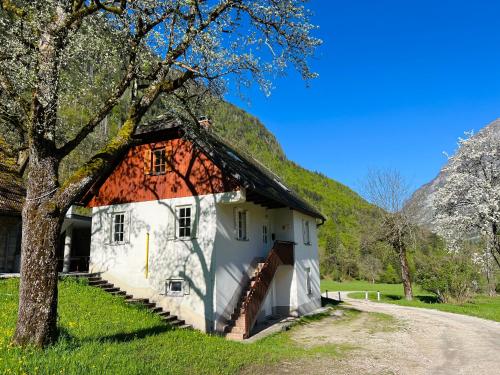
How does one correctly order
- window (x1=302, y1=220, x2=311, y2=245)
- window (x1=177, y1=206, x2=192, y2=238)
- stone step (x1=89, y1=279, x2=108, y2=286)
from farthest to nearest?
1. window (x1=302, y1=220, x2=311, y2=245)
2. stone step (x1=89, y1=279, x2=108, y2=286)
3. window (x1=177, y1=206, x2=192, y2=238)

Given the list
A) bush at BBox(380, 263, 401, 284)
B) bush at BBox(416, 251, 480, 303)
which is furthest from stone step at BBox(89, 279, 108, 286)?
bush at BBox(380, 263, 401, 284)

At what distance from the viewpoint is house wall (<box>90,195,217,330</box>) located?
48.2ft

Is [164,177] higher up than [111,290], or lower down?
higher up

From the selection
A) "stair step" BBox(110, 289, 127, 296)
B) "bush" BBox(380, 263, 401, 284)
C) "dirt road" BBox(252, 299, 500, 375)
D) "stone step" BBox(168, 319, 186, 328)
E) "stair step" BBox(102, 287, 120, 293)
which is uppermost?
"stair step" BBox(102, 287, 120, 293)

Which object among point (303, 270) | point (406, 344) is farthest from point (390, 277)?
point (406, 344)

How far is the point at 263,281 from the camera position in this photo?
16.2 m

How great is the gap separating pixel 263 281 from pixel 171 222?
469 cm

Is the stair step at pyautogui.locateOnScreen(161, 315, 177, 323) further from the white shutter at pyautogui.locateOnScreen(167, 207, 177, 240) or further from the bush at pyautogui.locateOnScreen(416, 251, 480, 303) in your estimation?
the bush at pyautogui.locateOnScreen(416, 251, 480, 303)

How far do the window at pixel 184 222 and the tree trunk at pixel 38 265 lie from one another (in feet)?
26.0

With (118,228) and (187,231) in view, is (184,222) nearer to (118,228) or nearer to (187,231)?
(187,231)

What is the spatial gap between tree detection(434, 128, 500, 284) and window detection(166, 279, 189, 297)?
13525mm

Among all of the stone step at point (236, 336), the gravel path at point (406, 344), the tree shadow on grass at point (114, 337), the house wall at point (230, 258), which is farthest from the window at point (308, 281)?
the tree shadow on grass at point (114, 337)

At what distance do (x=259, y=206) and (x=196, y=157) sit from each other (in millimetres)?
4561

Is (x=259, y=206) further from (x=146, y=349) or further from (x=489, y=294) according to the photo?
(x=489, y=294)
